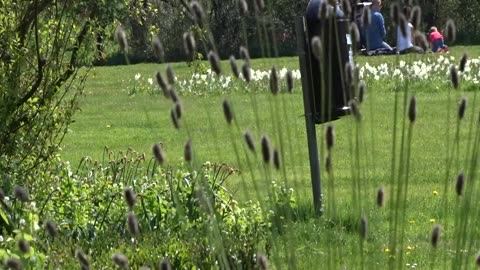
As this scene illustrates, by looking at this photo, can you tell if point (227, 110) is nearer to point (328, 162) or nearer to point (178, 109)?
point (178, 109)

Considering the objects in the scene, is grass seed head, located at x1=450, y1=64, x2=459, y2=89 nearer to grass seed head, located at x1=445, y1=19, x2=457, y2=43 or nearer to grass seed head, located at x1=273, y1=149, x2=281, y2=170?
grass seed head, located at x1=445, y1=19, x2=457, y2=43

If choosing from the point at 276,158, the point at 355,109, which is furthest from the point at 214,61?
the point at 355,109

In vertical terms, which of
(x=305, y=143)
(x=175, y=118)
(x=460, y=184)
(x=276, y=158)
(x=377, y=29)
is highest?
(x=175, y=118)

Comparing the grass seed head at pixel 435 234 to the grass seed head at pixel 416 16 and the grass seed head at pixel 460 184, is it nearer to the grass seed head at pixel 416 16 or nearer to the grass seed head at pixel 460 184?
the grass seed head at pixel 460 184

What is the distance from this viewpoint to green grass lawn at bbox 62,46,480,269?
503 cm

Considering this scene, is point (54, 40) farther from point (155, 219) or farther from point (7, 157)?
point (155, 219)

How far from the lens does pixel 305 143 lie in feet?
38.4

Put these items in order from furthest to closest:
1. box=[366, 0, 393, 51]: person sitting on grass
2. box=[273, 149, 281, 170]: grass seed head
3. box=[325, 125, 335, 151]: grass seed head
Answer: box=[366, 0, 393, 51]: person sitting on grass → box=[325, 125, 335, 151]: grass seed head → box=[273, 149, 281, 170]: grass seed head

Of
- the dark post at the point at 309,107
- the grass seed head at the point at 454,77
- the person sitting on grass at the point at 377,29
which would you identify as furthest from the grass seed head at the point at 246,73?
the person sitting on grass at the point at 377,29

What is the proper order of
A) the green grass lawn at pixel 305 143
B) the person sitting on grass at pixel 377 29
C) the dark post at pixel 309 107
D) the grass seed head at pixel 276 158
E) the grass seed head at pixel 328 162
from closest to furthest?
the grass seed head at pixel 276 158
the grass seed head at pixel 328 162
the green grass lawn at pixel 305 143
the dark post at pixel 309 107
the person sitting on grass at pixel 377 29

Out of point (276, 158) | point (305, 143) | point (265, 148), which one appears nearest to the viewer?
point (265, 148)

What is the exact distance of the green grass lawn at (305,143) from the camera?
198 inches

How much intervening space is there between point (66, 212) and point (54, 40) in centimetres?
113

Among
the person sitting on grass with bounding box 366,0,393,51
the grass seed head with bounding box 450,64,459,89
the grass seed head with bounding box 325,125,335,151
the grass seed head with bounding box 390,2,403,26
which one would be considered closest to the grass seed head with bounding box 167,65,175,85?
the grass seed head with bounding box 325,125,335,151
